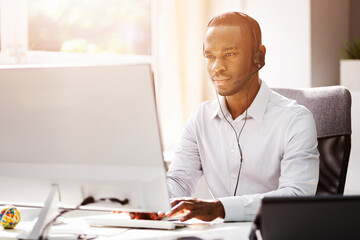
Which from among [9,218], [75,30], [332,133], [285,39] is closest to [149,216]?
[9,218]

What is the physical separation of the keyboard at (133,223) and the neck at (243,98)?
482 mm

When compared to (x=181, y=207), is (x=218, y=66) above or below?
above

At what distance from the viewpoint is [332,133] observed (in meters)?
1.84

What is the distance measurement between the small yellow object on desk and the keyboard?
0.18m

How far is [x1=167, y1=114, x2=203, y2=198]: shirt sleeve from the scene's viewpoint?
174 cm

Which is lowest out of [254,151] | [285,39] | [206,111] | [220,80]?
[254,151]

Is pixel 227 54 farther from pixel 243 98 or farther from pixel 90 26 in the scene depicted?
pixel 90 26

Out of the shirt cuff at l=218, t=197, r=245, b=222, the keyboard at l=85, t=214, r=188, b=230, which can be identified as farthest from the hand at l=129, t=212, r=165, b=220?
the shirt cuff at l=218, t=197, r=245, b=222

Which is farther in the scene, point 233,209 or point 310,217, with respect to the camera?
point 233,209

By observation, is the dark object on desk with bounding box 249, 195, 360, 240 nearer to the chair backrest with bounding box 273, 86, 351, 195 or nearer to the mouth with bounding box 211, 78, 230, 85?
the mouth with bounding box 211, 78, 230, 85

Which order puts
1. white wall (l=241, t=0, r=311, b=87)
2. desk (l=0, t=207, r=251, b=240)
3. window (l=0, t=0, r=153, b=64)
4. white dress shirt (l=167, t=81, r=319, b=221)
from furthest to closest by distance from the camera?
white wall (l=241, t=0, r=311, b=87) < window (l=0, t=0, r=153, b=64) < white dress shirt (l=167, t=81, r=319, b=221) < desk (l=0, t=207, r=251, b=240)

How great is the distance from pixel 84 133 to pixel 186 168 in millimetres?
672

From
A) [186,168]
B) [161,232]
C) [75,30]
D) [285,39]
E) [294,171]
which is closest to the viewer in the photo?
[161,232]

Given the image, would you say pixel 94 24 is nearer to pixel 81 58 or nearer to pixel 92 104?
pixel 81 58
